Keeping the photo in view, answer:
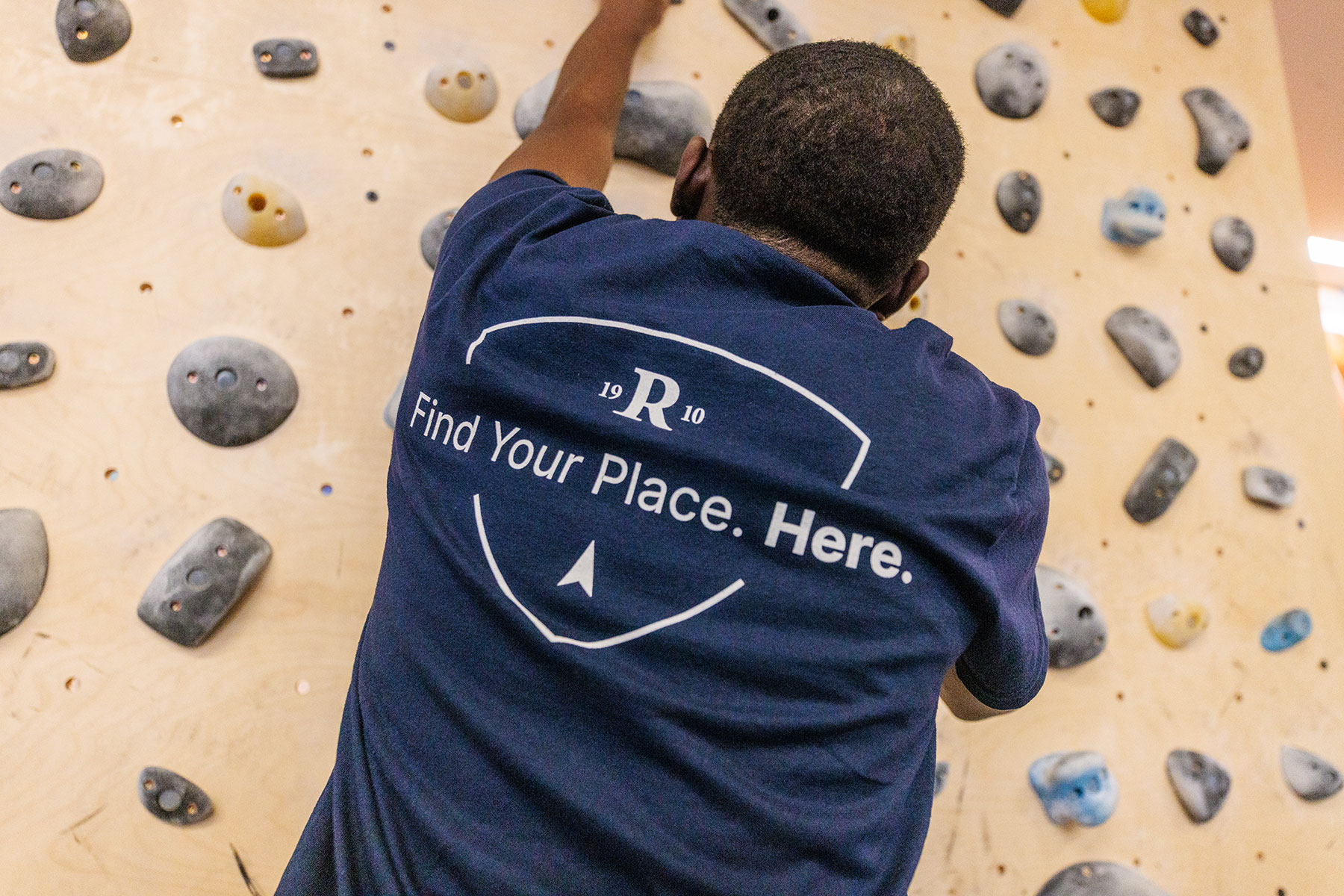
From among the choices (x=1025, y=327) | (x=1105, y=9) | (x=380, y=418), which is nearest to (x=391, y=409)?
(x=380, y=418)

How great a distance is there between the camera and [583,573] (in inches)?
19.8

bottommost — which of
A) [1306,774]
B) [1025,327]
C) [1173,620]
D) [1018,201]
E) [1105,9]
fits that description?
[1306,774]

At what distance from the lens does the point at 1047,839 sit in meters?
1.02

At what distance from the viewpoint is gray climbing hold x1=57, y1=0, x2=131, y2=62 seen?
0.84 meters

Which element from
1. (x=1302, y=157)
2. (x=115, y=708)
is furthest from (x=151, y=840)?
(x=1302, y=157)

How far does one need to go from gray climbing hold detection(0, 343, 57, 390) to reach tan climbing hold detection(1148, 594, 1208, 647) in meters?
1.28

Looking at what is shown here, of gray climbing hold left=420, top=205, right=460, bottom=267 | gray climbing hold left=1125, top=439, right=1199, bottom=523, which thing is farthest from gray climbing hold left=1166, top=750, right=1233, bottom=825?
gray climbing hold left=420, top=205, right=460, bottom=267

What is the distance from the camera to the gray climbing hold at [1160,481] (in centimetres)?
110

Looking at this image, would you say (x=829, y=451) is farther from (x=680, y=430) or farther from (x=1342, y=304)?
(x=1342, y=304)

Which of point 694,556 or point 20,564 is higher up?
point 694,556

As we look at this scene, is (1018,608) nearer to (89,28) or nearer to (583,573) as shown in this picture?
(583,573)

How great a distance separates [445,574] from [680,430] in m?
0.18

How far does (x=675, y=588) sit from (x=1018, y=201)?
2.80ft

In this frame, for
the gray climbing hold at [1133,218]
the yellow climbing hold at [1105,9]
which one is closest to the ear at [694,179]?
the gray climbing hold at [1133,218]
